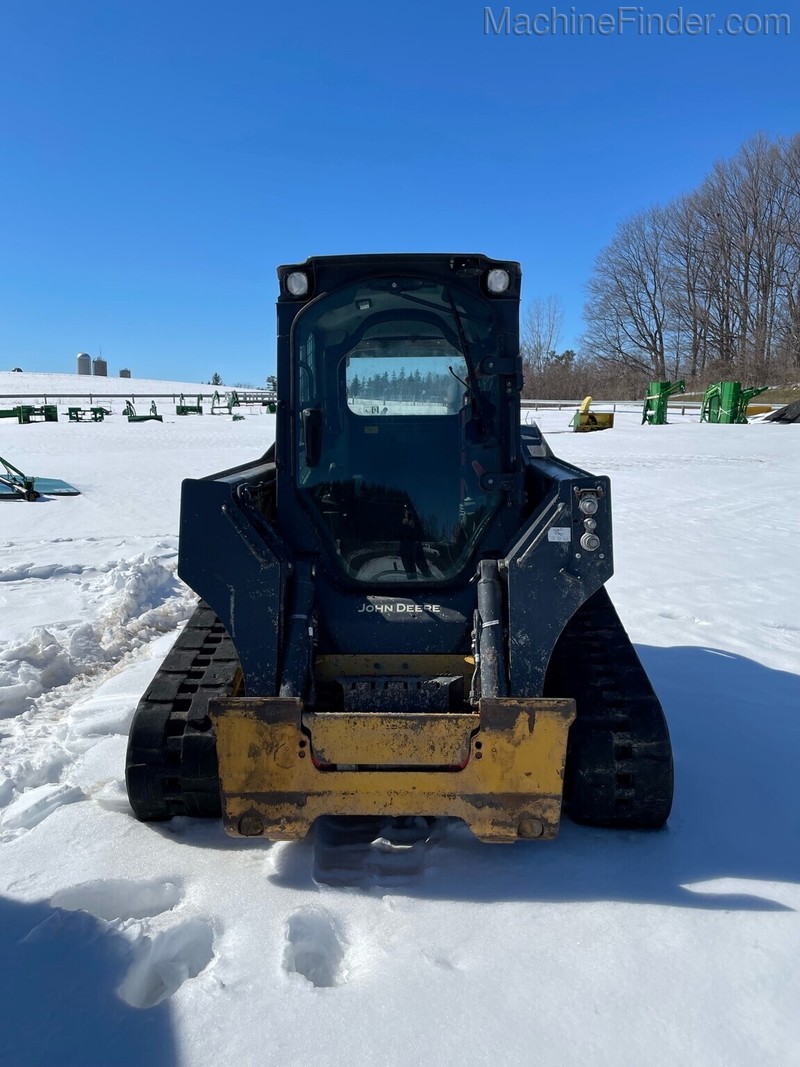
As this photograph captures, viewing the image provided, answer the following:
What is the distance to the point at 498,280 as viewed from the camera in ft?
11.9

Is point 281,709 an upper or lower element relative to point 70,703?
upper

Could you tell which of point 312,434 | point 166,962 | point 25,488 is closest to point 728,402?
point 25,488

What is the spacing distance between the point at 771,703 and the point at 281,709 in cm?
→ 322

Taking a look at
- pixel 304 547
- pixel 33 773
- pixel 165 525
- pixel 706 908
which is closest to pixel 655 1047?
pixel 706 908

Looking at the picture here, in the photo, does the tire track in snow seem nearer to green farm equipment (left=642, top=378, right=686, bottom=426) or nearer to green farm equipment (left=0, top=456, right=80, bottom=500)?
green farm equipment (left=0, top=456, right=80, bottom=500)

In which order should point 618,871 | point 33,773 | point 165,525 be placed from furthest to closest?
point 165,525, point 33,773, point 618,871

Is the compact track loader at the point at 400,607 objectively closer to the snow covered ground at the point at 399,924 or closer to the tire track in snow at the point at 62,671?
the snow covered ground at the point at 399,924

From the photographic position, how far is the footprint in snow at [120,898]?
114 inches

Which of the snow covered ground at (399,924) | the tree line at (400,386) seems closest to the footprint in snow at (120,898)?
the snow covered ground at (399,924)

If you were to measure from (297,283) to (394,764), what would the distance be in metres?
2.16

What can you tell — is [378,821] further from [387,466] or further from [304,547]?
[387,466]

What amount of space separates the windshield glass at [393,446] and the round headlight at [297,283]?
7.6 inches

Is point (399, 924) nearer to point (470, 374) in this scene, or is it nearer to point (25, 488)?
point (470, 374)

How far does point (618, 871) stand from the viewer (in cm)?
308
